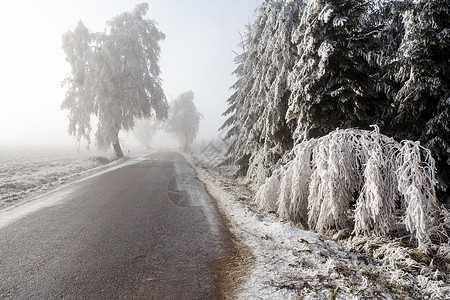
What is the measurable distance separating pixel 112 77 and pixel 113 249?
18.8 m

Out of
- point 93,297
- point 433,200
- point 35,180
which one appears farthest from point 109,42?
point 433,200

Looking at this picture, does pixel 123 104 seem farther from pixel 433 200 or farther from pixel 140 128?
pixel 140 128

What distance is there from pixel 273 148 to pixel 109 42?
16973mm

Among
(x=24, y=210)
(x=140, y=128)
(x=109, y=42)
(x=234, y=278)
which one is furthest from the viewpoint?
(x=140, y=128)

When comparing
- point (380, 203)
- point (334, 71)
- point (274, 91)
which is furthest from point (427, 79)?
point (274, 91)

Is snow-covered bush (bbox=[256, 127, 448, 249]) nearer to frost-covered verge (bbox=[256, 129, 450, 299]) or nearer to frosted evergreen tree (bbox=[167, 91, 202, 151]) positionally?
frost-covered verge (bbox=[256, 129, 450, 299])

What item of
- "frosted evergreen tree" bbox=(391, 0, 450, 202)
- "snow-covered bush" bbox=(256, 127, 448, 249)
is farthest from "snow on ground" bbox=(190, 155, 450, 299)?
"frosted evergreen tree" bbox=(391, 0, 450, 202)

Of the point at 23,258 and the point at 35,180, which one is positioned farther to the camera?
the point at 35,180

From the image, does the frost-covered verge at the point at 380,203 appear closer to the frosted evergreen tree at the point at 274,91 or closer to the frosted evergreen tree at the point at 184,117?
the frosted evergreen tree at the point at 274,91

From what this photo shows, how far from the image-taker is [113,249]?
148 inches

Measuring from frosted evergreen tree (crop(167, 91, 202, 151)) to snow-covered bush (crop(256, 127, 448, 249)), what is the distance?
126ft

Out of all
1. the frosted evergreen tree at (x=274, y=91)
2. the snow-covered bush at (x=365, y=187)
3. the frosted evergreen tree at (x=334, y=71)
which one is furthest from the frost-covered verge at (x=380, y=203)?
the frosted evergreen tree at (x=274, y=91)

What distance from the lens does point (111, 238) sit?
4.17 metres

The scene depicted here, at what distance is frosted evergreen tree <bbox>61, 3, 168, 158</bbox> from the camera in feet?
61.7
